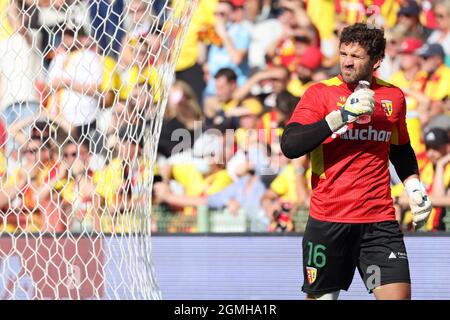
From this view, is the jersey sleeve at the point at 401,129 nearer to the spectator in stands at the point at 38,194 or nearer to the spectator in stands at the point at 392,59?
the spectator in stands at the point at 38,194

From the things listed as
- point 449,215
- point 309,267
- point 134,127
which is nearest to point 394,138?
point 309,267

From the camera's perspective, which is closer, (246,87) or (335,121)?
(335,121)

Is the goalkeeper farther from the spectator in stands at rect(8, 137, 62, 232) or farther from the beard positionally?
the spectator in stands at rect(8, 137, 62, 232)

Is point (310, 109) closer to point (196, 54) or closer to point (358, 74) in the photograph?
point (358, 74)

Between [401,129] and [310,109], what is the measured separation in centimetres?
50

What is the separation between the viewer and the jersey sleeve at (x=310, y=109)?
14.3 ft

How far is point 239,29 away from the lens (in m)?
8.11

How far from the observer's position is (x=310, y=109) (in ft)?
14.4

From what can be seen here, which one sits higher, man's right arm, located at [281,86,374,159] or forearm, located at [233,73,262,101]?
forearm, located at [233,73,262,101]

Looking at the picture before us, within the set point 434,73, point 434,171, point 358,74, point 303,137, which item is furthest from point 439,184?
point 303,137

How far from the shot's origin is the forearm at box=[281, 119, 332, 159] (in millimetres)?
4148

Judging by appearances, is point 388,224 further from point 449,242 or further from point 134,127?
point 449,242

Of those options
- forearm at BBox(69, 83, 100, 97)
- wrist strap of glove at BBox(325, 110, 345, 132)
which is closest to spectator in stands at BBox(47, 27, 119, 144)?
forearm at BBox(69, 83, 100, 97)

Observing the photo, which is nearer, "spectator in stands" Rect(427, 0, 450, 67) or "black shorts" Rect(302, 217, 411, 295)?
"black shorts" Rect(302, 217, 411, 295)
